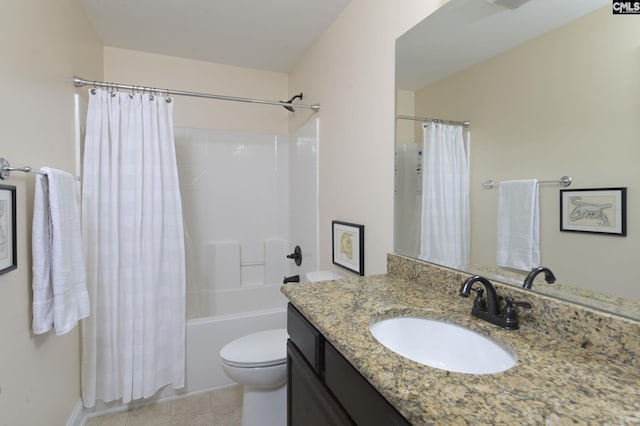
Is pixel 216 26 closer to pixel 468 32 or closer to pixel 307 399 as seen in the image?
pixel 468 32

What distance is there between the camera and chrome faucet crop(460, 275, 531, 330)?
82 centimetres

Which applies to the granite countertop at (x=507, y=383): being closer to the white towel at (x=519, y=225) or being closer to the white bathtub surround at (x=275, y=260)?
the white towel at (x=519, y=225)

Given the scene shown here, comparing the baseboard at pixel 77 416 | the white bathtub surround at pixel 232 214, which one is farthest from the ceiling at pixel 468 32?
the baseboard at pixel 77 416

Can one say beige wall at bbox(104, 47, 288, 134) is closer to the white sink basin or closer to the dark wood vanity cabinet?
the dark wood vanity cabinet

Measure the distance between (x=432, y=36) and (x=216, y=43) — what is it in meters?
1.72

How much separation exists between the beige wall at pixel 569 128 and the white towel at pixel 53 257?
166 cm

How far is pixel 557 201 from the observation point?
825 millimetres

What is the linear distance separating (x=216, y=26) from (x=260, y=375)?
7.13ft

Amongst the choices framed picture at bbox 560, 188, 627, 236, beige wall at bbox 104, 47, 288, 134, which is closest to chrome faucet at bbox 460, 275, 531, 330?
framed picture at bbox 560, 188, 627, 236

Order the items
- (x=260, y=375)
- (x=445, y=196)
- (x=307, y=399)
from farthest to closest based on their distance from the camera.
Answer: (x=260, y=375) < (x=445, y=196) < (x=307, y=399)

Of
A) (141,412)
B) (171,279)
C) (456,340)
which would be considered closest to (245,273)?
(171,279)

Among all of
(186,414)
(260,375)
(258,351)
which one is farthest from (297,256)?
(186,414)

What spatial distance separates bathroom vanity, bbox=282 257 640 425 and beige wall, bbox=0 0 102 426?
102 centimetres

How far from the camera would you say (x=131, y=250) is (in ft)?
6.09
